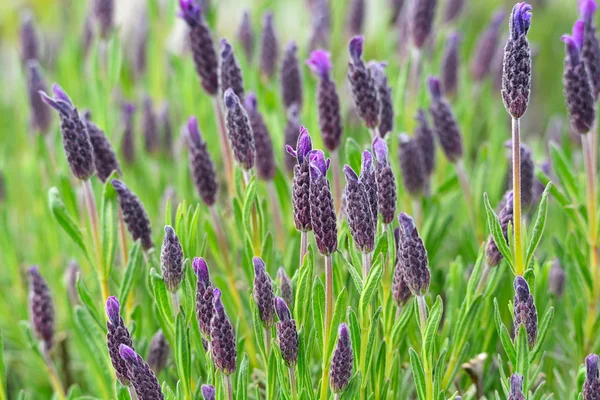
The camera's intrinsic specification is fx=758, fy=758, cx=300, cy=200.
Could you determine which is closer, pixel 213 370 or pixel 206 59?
pixel 213 370

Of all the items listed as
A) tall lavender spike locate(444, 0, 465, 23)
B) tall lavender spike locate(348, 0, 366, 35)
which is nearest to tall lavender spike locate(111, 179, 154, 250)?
tall lavender spike locate(348, 0, 366, 35)

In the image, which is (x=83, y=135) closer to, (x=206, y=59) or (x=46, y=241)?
(x=206, y=59)

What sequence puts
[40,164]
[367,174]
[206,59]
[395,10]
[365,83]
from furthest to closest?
[395,10], [40,164], [206,59], [365,83], [367,174]

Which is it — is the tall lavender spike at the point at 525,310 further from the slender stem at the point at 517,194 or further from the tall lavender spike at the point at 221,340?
the tall lavender spike at the point at 221,340

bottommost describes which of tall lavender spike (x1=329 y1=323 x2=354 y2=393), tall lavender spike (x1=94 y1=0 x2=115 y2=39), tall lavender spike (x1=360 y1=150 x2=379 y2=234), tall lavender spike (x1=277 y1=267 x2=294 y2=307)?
tall lavender spike (x1=329 y1=323 x2=354 y2=393)

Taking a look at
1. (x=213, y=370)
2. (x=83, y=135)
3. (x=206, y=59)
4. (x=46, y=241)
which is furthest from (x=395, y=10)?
(x=213, y=370)

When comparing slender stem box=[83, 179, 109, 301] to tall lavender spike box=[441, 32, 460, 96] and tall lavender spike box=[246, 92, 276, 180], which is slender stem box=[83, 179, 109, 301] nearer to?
tall lavender spike box=[246, 92, 276, 180]

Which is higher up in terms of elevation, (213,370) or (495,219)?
(495,219)
